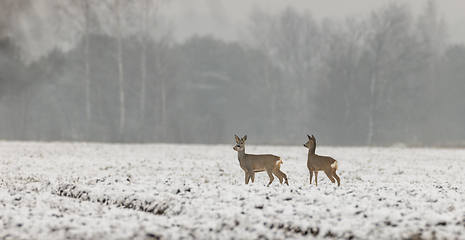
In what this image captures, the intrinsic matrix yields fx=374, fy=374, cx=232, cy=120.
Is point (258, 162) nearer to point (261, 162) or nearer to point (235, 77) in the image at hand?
point (261, 162)

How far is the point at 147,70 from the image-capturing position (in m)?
42.0

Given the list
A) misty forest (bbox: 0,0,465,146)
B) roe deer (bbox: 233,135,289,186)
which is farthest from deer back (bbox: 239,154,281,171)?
misty forest (bbox: 0,0,465,146)

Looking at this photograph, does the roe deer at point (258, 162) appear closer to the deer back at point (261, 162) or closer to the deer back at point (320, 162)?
the deer back at point (261, 162)

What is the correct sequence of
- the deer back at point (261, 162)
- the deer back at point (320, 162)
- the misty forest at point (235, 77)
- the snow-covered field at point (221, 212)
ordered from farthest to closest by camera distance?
the misty forest at point (235, 77)
the deer back at point (261, 162)
the deer back at point (320, 162)
the snow-covered field at point (221, 212)

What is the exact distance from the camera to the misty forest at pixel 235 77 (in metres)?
33.8

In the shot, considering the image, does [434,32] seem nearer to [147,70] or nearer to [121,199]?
[147,70]

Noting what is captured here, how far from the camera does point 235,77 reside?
2088 inches

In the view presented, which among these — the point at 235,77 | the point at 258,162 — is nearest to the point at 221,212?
the point at 258,162

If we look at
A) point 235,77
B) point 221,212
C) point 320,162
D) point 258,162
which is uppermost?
point 235,77

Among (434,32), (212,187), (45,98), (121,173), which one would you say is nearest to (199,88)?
Answer: (45,98)

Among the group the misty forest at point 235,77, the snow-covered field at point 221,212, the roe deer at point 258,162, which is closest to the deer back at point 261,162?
the roe deer at point 258,162

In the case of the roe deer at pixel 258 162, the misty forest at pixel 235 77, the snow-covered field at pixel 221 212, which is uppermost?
the misty forest at pixel 235 77

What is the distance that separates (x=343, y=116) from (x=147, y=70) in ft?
71.8

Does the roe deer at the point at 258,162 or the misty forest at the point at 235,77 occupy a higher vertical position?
the misty forest at the point at 235,77
